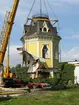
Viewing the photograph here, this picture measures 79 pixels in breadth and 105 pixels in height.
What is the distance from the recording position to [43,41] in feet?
233

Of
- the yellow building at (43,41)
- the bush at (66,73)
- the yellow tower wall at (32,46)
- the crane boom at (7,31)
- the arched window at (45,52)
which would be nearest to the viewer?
the crane boom at (7,31)

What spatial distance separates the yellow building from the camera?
70.6 meters

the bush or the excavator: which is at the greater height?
the excavator

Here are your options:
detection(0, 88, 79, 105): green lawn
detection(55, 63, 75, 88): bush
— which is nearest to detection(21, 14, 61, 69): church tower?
detection(55, 63, 75, 88): bush

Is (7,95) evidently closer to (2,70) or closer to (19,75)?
(2,70)

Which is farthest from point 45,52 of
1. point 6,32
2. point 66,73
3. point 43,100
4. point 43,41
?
point 43,100

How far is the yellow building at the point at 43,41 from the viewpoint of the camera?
70625 mm

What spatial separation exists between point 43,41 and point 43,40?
193 mm

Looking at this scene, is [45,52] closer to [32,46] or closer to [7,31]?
[32,46]

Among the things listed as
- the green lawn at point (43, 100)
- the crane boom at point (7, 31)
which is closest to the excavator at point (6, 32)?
the crane boom at point (7, 31)

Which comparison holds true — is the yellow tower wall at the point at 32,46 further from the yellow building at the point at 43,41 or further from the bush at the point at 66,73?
the bush at the point at 66,73

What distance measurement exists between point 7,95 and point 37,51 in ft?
113

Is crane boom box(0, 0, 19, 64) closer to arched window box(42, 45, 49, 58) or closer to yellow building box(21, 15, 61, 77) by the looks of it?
yellow building box(21, 15, 61, 77)

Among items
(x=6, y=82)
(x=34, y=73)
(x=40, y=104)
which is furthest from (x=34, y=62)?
(x=40, y=104)
